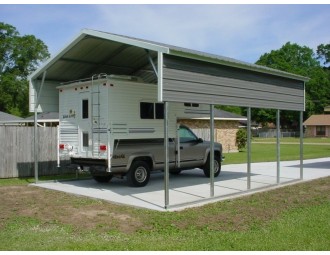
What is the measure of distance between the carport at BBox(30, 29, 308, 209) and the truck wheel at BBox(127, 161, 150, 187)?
2493mm

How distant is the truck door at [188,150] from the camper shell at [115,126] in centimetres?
3

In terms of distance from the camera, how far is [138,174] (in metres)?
12.7

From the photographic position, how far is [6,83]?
55125mm

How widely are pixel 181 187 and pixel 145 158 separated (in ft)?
4.51

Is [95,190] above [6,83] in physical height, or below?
below

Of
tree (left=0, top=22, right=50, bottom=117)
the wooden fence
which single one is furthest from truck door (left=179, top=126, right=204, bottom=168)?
tree (left=0, top=22, right=50, bottom=117)

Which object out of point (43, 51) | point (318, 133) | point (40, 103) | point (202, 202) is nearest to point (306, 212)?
point (202, 202)

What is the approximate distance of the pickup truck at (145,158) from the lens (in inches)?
477

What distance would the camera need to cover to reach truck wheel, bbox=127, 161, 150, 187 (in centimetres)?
1247

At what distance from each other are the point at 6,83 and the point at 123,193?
48066 millimetres

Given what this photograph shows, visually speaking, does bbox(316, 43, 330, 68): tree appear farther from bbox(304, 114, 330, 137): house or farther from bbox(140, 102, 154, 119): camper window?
bbox(140, 102, 154, 119): camper window

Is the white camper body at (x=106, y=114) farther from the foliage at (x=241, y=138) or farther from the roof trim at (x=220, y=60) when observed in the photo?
the foliage at (x=241, y=138)

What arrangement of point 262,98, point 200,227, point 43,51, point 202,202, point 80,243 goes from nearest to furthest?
point 80,243 → point 200,227 → point 202,202 → point 262,98 → point 43,51

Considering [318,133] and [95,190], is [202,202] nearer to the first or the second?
[95,190]
